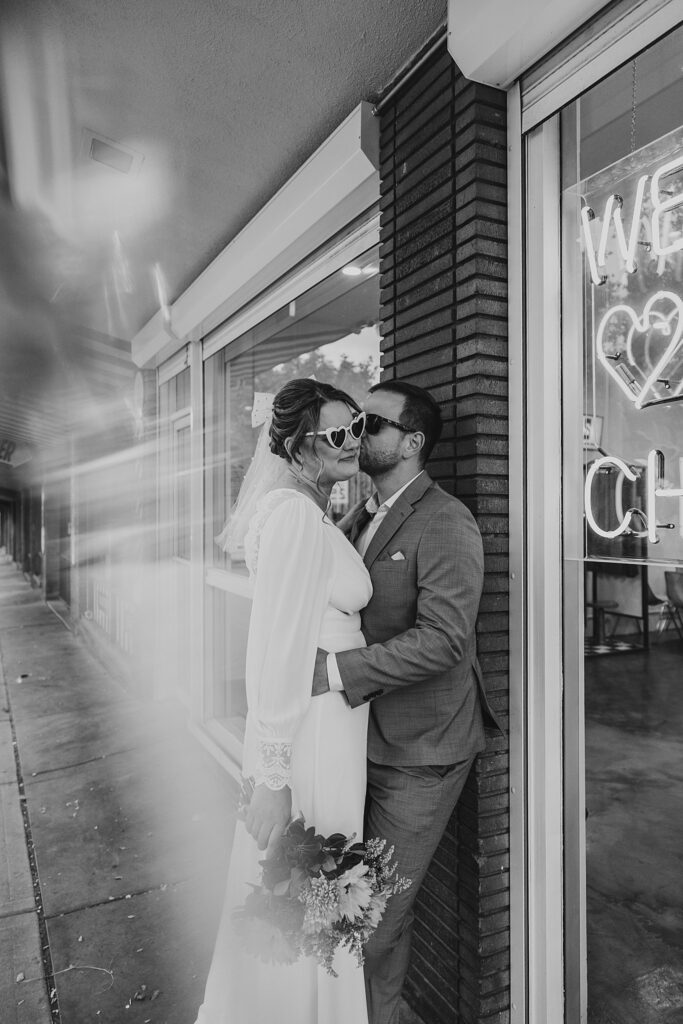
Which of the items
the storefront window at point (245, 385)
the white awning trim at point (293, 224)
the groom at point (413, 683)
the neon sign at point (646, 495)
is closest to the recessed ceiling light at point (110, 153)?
the white awning trim at point (293, 224)

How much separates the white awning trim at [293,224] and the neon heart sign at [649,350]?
139 cm

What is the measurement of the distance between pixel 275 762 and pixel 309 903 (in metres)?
0.34

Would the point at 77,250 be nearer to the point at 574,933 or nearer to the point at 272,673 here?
the point at 272,673

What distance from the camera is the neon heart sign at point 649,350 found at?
5.73 ft

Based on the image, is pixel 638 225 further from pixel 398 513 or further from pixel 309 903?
pixel 309 903

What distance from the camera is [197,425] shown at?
549cm

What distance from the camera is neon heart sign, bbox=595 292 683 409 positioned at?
1747 millimetres

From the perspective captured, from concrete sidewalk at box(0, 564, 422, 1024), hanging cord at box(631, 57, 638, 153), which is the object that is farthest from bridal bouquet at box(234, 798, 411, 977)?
hanging cord at box(631, 57, 638, 153)

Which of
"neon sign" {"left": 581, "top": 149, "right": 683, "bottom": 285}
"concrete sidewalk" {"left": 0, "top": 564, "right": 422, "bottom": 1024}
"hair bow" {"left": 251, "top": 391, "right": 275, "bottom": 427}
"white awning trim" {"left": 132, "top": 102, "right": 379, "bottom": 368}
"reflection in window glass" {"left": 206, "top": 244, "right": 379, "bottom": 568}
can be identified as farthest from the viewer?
"reflection in window glass" {"left": 206, "top": 244, "right": 379, "bottom": 568}

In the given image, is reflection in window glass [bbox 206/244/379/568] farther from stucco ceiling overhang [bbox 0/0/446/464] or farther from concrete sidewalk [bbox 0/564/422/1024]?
concrete sidewalk [bbox 0/564/422/1024]

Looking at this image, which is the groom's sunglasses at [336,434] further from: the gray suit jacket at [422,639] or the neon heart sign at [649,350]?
the neon heart sign at [649,350]

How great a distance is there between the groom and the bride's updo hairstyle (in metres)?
0.36

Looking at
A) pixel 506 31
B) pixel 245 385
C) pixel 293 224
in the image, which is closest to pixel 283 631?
pixel 506 31

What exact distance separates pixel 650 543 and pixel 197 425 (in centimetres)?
429
